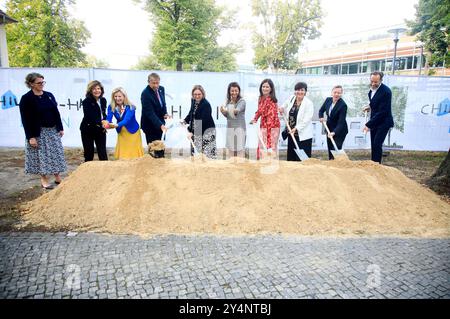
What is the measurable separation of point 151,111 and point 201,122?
861 mm

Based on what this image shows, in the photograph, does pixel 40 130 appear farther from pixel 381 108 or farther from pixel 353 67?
pixel 353 67

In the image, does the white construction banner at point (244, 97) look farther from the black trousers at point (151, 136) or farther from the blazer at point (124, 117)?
the blazer at point (124, 117)

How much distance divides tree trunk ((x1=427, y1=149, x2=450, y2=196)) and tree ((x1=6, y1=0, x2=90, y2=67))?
20947 millimetres

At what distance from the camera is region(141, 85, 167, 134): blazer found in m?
5.29

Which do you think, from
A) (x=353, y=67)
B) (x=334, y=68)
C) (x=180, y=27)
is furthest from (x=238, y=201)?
(x=334, y=68)

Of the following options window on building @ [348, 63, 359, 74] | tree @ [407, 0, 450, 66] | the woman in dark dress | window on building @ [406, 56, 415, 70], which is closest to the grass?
the woman in dark dress

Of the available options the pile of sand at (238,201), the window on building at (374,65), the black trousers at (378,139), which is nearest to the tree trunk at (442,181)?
the pile of sand at (238,201)

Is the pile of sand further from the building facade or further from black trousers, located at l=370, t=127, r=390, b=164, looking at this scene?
the building facade

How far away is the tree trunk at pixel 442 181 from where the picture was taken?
549 centimetres
